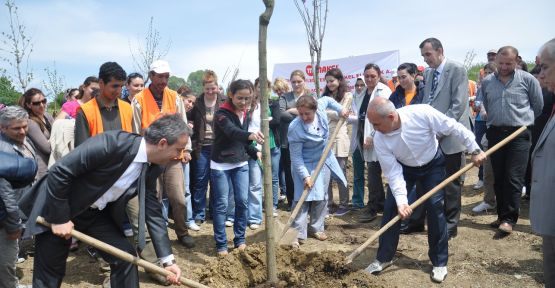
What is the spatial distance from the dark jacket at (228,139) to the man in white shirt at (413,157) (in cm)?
154

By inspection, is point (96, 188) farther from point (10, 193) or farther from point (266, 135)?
point (266, 135)

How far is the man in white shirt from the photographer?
4.10m

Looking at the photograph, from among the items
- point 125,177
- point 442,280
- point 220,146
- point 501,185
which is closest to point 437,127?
point 442,280

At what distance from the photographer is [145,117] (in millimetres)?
4734

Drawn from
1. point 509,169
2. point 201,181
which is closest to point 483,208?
point 509,169

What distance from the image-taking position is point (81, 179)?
113 inches

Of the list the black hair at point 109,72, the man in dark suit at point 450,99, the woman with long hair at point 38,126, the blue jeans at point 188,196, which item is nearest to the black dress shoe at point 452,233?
the man in dark suit at point 450,99

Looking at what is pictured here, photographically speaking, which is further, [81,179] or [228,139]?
[228,139]

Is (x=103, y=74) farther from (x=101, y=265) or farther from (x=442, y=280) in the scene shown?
(x=442, y=280)

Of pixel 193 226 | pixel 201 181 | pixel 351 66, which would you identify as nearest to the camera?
pixel 193 226

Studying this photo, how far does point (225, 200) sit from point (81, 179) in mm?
2233

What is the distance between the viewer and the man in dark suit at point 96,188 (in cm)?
276

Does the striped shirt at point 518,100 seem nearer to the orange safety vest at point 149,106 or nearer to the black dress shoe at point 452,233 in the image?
the black dress shoe at point 452,233

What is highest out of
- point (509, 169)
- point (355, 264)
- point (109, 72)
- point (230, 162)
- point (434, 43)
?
point (434, 43)
